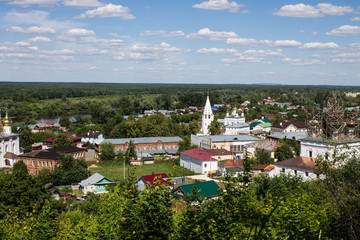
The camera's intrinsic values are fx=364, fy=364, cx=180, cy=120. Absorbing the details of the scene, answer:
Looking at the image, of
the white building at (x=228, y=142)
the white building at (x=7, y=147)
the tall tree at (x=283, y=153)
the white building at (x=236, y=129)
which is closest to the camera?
the tall tree at (x=283, y=153)

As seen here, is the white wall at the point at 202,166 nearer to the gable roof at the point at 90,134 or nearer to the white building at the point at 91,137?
the white building at the point at 91,137

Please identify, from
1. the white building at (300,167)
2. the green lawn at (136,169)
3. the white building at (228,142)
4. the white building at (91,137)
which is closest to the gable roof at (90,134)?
the white building at (91,137)

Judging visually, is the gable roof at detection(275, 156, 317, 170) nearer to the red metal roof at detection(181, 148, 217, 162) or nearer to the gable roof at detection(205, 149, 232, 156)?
the red metal roof at detection(181, 148, 217, 162)

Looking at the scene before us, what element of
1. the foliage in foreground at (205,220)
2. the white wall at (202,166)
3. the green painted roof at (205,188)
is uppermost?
the foliage in foreground at (205,220)

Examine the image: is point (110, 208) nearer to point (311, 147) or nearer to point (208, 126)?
point (311, 147)

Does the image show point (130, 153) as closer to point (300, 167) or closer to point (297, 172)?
point (297, 172)

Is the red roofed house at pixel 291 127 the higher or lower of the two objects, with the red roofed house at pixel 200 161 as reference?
higher
